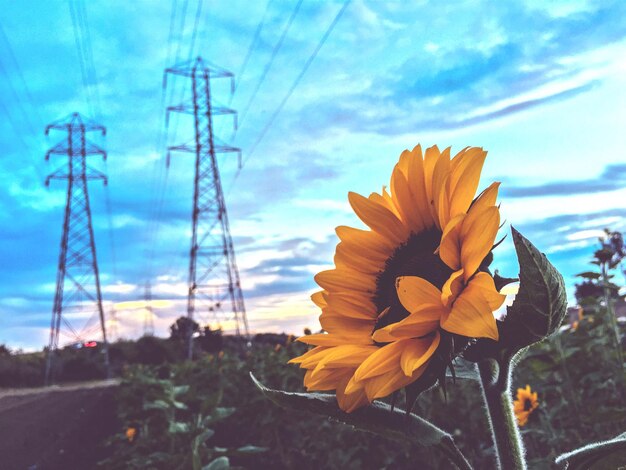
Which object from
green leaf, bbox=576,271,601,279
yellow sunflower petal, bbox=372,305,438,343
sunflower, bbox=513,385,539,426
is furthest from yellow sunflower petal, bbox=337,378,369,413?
sunflower, bbox=513,385,539,426

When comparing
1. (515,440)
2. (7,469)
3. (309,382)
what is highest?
(309,382)

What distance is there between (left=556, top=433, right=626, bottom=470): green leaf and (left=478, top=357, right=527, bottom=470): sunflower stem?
0.06 metres

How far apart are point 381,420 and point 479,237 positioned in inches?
11.8

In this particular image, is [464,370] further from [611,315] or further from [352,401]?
[611,315]

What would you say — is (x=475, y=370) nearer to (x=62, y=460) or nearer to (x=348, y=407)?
(x=348, y=407)

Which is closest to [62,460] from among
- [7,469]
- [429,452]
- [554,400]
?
[7,469]

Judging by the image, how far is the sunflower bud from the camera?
0.77 metres

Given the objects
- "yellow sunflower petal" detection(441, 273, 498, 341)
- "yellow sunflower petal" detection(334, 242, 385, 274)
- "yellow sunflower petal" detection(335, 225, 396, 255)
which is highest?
"yellow sunflower petal" detection(335, 225, 396, 255)

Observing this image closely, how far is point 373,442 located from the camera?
5.02 meters

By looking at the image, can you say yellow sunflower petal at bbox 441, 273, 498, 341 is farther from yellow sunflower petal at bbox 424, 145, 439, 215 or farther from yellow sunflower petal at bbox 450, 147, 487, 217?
yellow sunflower petal at bbox 424, 145, 439, 215

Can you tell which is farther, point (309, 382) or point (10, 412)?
point (10, 412)

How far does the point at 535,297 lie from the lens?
2.54ft

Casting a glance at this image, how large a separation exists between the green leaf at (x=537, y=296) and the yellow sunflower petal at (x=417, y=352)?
0.37 ft

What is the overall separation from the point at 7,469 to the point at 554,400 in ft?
21.6
